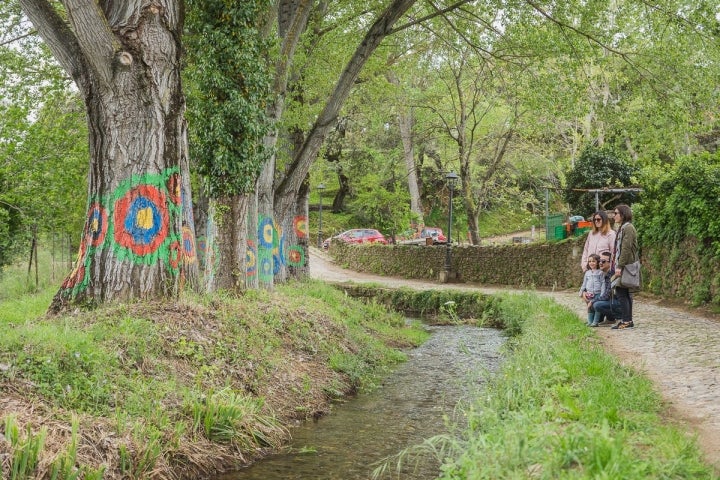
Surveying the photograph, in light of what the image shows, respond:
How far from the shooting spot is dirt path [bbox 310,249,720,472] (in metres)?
4.72

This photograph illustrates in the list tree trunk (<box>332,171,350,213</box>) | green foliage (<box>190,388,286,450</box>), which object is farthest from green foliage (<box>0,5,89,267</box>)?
tree trunk (<box>332,171,350,213</box>)

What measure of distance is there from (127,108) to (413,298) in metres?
13.6

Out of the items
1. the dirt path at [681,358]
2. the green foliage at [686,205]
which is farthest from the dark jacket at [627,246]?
the green foliage at [686,205]

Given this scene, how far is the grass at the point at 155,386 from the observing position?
4977mm

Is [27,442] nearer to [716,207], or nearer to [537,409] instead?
[537,409]

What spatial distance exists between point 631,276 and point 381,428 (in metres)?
4.53

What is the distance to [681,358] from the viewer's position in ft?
23.9

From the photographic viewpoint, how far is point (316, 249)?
1581 inches

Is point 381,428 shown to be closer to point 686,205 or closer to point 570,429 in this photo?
point 570,429

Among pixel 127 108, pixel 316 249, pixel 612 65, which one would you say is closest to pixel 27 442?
pixel 127 108

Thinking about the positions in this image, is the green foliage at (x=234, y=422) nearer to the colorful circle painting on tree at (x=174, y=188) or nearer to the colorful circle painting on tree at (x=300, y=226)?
the colorful circle painting on tree at (x=174, y=188)

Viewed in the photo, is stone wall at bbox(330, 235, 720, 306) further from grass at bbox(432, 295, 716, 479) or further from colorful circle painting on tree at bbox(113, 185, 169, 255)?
colorful circle painting on tree at bbox(113, 185, 169, 255)

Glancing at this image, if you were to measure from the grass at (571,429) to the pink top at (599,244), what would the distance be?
11.2ft

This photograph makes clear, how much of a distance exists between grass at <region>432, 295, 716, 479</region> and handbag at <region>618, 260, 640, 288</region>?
2.47 m
